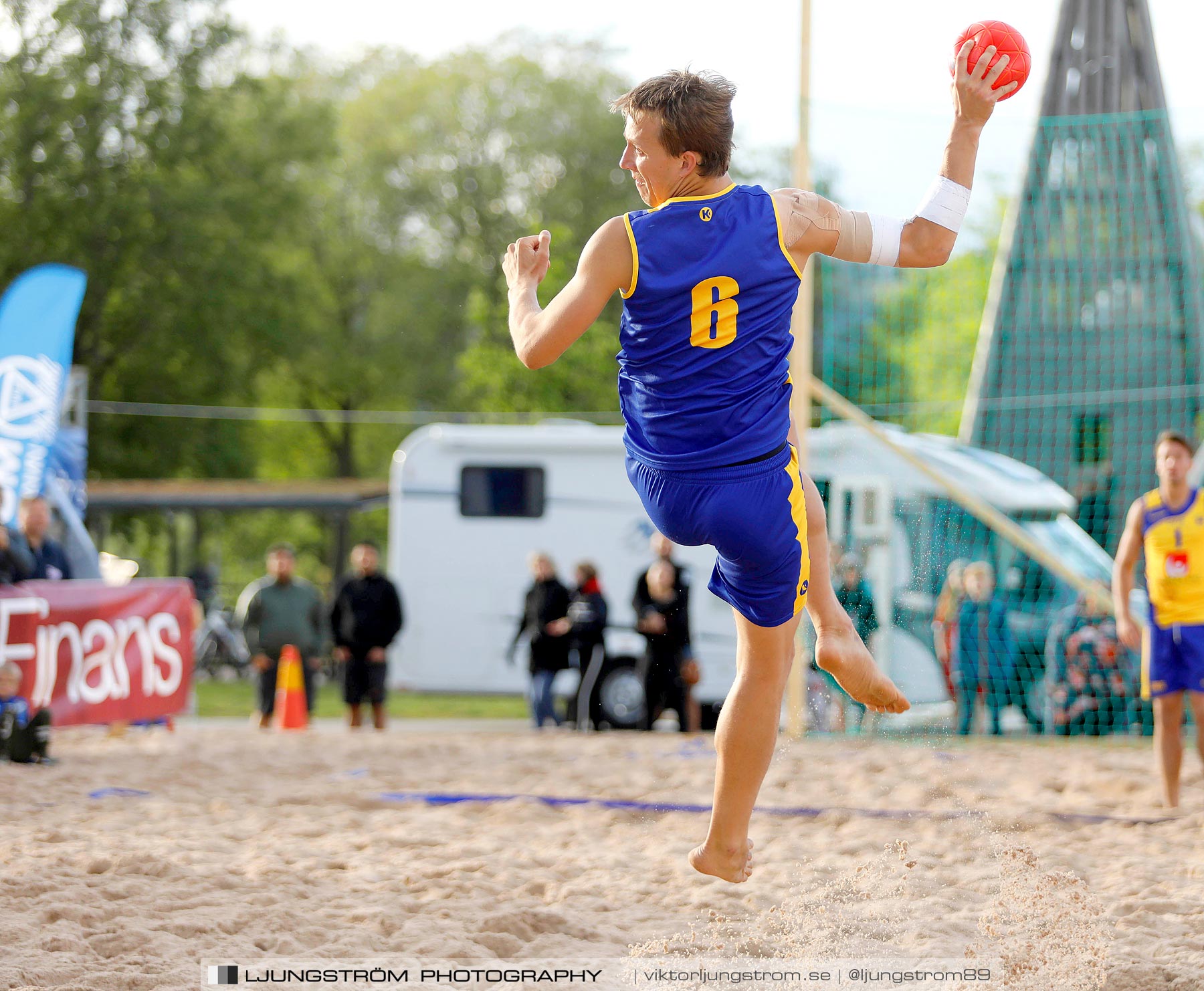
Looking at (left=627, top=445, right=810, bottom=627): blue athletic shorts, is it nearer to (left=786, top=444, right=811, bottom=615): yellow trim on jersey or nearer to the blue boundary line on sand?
(left=786, top=444, right=811, bottom=615): yellow trim on jersey

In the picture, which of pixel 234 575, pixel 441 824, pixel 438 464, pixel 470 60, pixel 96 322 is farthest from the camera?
pixel 234 575

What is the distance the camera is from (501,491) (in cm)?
1438

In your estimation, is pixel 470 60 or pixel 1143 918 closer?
pixel 1143 918

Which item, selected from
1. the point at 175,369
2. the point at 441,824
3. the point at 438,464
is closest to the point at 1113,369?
the point at 438,464

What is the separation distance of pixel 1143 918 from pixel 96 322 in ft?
79.5

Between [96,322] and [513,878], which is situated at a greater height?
[96,322]

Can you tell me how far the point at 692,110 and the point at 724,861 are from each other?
1793 millimetres

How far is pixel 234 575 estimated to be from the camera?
37.8 meters

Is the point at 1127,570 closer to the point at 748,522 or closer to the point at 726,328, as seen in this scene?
the point at 748,522

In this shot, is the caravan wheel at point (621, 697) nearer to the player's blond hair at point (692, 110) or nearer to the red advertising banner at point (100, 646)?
the red advertising banner at point (100, 646)

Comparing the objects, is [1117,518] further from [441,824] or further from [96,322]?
[96,322]

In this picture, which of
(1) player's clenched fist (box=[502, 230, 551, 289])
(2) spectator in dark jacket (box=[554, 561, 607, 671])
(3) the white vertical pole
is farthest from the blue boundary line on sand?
(2) spectator in dark jacket (box=[554, 561, 607, 671])

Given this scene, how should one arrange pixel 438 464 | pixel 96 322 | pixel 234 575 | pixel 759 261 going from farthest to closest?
pixel 234 575, pixel 96 322, pixel 438 464, pixel 759 261

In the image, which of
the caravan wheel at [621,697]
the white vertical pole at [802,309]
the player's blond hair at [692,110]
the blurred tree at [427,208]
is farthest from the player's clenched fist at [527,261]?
the blurred tree at [427,208]
